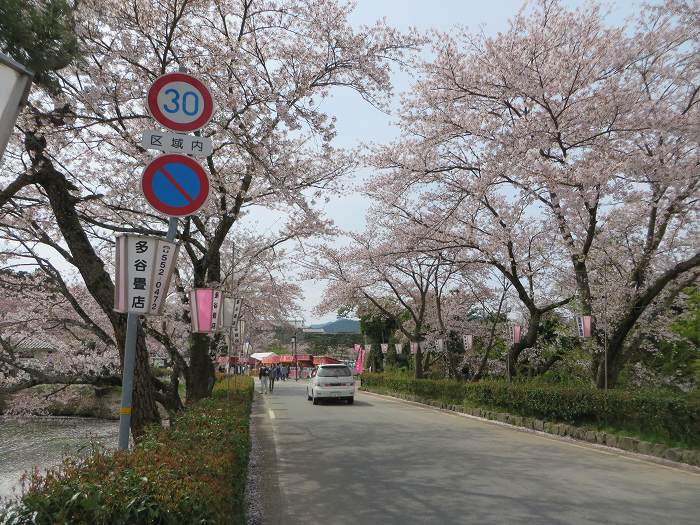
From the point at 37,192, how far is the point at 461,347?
24131 millimetres

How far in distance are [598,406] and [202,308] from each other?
828cm

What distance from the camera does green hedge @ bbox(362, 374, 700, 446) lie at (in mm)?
8984

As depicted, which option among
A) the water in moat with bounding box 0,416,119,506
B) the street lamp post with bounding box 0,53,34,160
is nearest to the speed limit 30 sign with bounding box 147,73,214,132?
the street lamp post with bounding box 0,53,34,160

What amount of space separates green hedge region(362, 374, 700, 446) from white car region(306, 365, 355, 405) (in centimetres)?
478

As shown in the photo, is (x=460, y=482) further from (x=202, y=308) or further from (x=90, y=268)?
(x=202, y=308)

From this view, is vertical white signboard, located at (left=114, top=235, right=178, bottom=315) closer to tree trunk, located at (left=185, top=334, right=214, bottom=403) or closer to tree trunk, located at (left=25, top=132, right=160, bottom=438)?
tree trunk, located at (left=25, top=132, right=160, bottom=438)

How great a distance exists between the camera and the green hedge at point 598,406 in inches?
354

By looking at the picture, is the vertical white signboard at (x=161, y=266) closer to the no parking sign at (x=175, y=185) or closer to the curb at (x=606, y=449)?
the no parking sign at (x=175, y=185)

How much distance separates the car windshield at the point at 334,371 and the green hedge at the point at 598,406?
5.08 meters

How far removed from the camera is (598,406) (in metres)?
11.0

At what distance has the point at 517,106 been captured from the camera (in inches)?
517

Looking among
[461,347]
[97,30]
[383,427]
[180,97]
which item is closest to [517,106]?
[383,427]

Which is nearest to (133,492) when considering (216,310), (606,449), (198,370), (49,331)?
(216,310)

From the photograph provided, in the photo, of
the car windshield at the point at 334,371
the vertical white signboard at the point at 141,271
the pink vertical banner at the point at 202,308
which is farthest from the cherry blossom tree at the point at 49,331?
the car windshield at the point at 334,371
